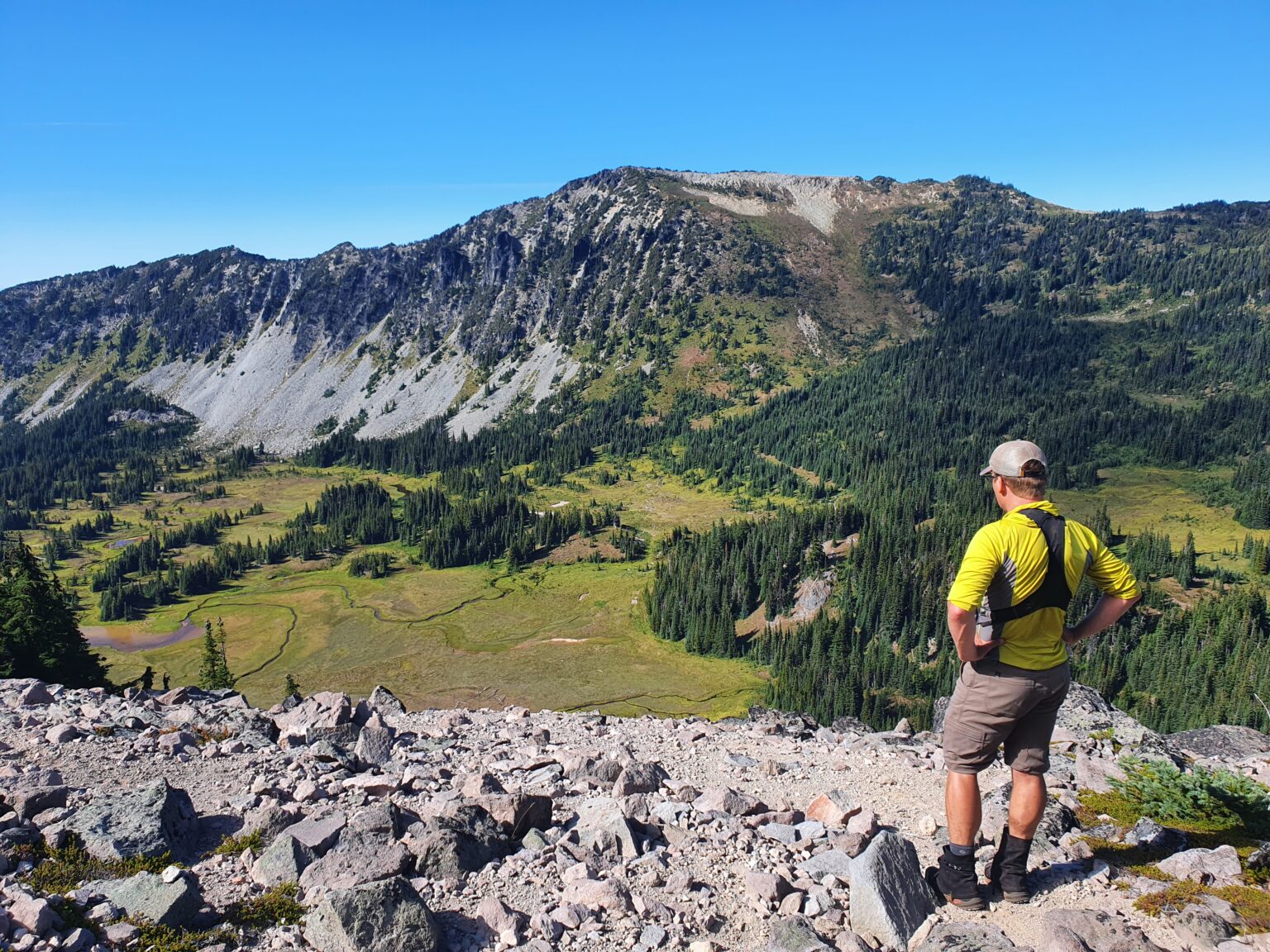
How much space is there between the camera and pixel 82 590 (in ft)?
529

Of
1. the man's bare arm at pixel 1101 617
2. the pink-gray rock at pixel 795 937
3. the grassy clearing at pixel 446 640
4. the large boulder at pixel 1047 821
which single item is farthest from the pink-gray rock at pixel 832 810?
the grassy clearing at pixel 446 640

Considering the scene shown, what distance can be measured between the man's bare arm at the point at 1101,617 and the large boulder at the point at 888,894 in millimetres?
4093

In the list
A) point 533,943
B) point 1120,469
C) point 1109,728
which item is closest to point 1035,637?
point 533,943

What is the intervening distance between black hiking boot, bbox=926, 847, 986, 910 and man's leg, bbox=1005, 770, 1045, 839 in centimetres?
59

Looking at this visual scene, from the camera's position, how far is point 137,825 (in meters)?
11.6

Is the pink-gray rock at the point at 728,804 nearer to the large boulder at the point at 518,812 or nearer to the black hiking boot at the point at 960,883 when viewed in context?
the large boulder at the point at 518,812

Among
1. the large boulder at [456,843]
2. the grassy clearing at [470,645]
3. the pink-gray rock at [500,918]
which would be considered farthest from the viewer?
the grassy clearing at [470,645]

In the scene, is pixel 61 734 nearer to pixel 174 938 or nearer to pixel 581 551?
pixel 174 938

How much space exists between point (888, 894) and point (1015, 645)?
158 inches

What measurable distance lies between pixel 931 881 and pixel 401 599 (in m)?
140

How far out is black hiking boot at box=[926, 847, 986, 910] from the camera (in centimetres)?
995

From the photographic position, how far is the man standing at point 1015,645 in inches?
370

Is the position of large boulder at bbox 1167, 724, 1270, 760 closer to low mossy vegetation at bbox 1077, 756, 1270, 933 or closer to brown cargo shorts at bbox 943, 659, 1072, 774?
low mossy vegetation at bbox 1077, 756, 1270, 933

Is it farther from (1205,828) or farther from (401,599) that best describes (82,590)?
(1205,828)
